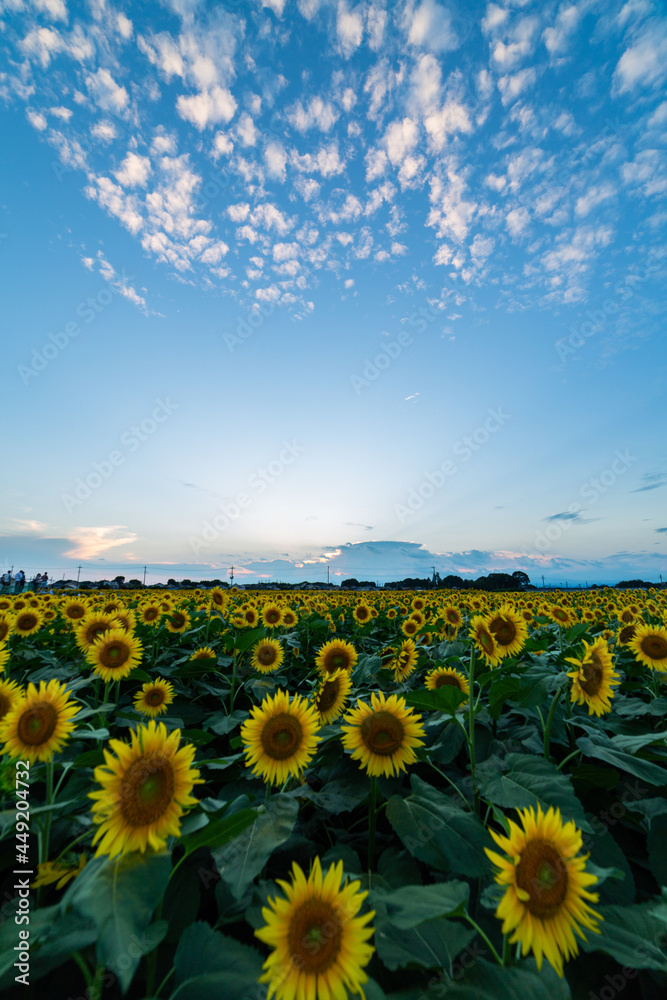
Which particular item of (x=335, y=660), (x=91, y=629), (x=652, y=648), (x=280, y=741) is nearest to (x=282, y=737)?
(x=280, y=741)

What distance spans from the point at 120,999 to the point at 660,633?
16.2 ft

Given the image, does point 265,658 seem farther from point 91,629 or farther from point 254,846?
point 254,846

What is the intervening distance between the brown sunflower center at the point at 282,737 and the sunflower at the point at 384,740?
28cm

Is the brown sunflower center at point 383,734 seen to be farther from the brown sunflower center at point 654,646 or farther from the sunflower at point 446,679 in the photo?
the brown sunflower center at point 654,646

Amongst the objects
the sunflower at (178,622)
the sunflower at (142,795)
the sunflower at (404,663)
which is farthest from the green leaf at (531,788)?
the sunflower at (178,622)

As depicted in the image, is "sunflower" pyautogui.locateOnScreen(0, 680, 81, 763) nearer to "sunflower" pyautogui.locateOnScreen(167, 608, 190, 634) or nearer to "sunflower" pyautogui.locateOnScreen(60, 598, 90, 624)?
"sunflower" pyautogui.locateOnScreen(60, 598, 90, 624)

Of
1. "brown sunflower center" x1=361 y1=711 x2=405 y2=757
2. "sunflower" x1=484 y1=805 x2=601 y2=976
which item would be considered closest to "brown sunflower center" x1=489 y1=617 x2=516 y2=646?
"brown sunflower center" x1=361 y1=711 x2=405 y2=757

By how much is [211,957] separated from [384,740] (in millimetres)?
1264

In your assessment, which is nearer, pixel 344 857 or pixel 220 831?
pixel 220 831

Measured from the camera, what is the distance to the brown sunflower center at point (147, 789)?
1.57 meters

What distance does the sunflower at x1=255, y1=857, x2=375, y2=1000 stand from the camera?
1.25m

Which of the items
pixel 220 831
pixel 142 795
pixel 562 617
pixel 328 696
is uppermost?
pixel 562 617

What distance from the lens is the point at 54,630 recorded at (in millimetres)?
7020

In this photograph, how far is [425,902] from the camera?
4.39 feet
